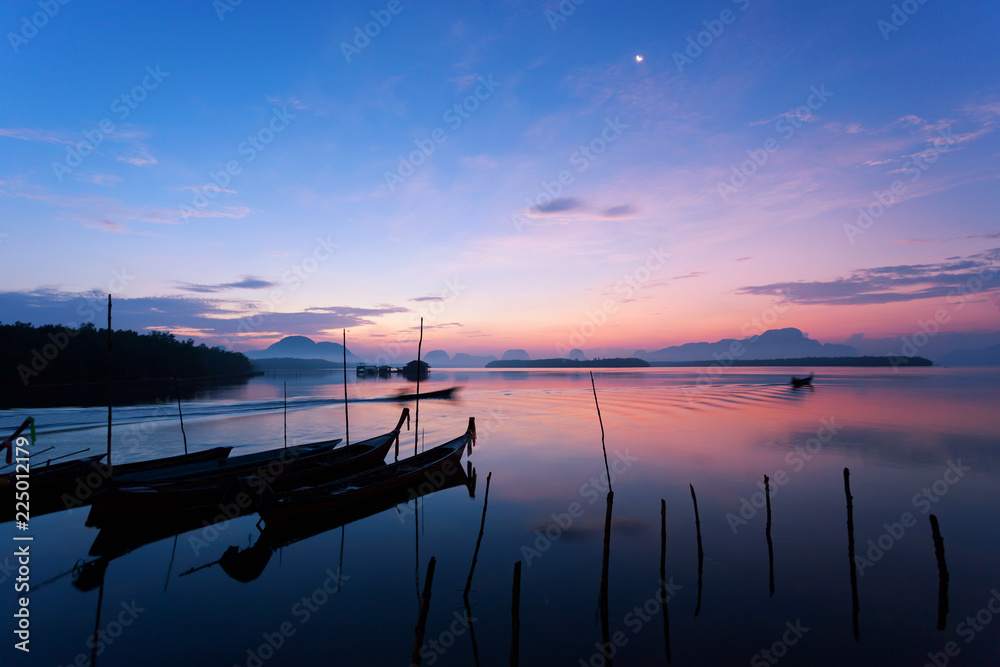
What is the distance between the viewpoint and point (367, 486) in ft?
47.2

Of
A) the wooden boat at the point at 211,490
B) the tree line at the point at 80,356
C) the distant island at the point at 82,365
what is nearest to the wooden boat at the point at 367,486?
the wooden boat at the point at 211,490

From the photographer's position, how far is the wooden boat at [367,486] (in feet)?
40.4

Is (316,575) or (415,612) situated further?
(316,575)

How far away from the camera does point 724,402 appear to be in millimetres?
49000

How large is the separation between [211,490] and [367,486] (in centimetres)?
425

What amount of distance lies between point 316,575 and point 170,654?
2980 millimetres

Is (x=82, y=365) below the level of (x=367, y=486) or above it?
above

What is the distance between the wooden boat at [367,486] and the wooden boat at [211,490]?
0.72 m

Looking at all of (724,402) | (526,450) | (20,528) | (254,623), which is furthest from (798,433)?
(20,528)

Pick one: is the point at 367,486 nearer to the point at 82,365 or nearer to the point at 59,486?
the point at 59,486

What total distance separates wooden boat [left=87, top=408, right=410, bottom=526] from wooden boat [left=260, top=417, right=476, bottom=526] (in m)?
0.72

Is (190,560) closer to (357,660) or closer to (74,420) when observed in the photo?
(357,660)

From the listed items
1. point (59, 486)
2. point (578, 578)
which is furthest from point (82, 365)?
point (578, 578)

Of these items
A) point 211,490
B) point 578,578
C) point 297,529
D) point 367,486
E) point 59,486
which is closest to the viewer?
point 578,578
